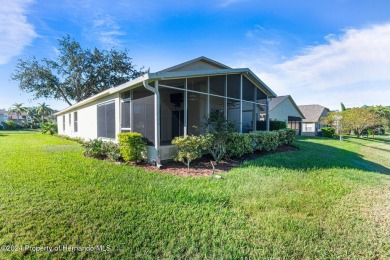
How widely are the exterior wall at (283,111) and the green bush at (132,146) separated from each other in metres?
19.7

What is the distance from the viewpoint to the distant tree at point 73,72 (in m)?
24.7

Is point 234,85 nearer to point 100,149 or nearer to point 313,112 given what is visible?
point 100,149

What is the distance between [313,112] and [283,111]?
12.2m

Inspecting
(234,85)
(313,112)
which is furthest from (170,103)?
(313,112)

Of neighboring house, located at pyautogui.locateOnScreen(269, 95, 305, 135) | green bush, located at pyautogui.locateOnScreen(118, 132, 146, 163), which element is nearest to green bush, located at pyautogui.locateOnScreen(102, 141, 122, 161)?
green bush, located at pyautogui.locateOnScreen(118, 132, 146, 163)

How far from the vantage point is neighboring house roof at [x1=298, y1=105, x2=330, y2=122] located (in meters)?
32.5

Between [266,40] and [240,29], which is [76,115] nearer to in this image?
[240,29]

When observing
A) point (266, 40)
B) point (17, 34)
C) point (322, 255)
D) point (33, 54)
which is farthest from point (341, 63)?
point (33, 54)

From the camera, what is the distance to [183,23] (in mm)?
10461

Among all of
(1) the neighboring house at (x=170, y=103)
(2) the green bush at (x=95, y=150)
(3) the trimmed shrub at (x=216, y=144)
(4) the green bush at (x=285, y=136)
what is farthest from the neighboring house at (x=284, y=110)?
(2) the green bush at (x=95, y=150)

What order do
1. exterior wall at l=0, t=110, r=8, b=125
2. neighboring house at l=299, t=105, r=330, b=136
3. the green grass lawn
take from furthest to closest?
exterior wall at l=0, t=110, r=8, b=125 < neighboring house at l=299, t=105, r=330, b=136 < the green grass lawn

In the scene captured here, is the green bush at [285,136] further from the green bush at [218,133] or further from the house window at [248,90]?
the green bush at [218,133]

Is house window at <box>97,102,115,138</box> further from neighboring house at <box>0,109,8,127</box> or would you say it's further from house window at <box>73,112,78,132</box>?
neighboring house at <box>0,109,8,127</box>

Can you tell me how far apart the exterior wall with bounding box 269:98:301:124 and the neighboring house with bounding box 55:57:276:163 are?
11923 mm
